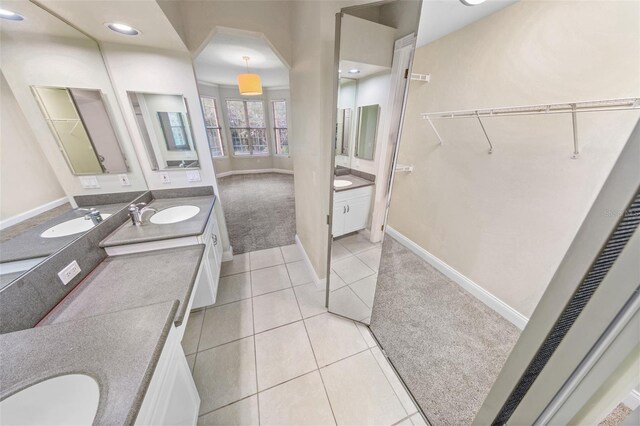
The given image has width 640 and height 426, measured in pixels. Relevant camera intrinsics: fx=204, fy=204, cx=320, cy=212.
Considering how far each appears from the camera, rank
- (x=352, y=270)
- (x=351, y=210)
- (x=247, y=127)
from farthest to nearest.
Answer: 1. (x=247, y=127)
2. (x=352, y=270)
3. (x=351, y=210)

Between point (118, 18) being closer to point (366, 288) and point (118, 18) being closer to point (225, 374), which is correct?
point (225, 374)

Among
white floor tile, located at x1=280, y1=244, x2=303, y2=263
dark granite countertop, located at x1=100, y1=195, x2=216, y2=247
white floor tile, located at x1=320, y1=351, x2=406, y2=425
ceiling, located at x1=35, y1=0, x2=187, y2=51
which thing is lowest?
white floor tile, located at x1=320, y1=351, x2=406, y2=425

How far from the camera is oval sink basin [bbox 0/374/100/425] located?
616 millimetres

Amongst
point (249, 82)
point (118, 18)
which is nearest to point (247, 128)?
point (249, 82)

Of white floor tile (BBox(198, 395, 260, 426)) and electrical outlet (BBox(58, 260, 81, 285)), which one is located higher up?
electrical outlet (BBox(58, 260, 81, 285))

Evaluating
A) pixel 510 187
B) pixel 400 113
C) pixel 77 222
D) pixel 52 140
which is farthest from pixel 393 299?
pixel 52 140

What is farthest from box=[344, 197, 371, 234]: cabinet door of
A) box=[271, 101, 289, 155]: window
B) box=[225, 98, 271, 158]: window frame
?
box=[225, 98, 271, 158]: window frame

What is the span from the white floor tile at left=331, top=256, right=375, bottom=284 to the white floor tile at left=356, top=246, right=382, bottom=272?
0.15 feet

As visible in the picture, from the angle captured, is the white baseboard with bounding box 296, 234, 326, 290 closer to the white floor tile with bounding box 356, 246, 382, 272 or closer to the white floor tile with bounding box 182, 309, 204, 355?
the white floor tile with bounding box 356, 246, 382, 272

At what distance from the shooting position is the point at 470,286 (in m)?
2.05

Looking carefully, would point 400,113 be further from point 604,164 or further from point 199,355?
point 199,355

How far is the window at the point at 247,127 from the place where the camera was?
21.4 ft

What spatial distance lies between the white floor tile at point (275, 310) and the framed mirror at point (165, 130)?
5.13ft

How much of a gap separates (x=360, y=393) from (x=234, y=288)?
1525 mm
